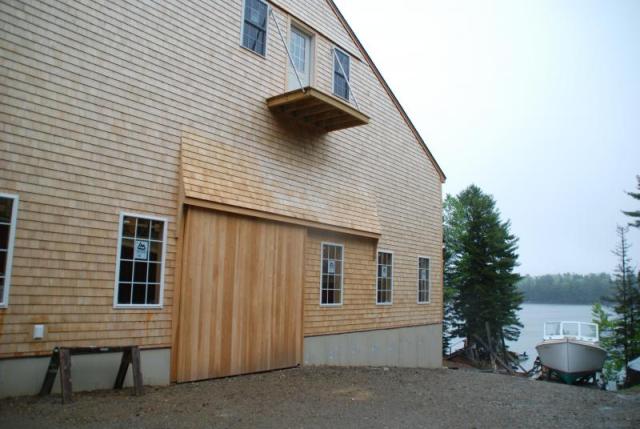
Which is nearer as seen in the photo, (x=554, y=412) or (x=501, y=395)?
(x=554, y=412)

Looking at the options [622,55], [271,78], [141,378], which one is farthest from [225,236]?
[622,55]

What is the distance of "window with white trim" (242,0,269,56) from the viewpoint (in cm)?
1022

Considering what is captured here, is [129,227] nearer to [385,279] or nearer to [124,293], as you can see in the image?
[124,293]

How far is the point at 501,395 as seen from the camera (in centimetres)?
879

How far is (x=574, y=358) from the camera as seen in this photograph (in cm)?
2183

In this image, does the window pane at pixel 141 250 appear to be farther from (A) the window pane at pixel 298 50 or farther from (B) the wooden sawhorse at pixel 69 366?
(A) the window pane at pixel 298 50

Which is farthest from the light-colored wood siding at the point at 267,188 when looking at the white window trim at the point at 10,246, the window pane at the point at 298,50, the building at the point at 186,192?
the window pane at the point at 298,50

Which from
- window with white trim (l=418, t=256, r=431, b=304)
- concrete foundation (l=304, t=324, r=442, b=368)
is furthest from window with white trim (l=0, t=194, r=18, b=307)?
window with white trim (l=418, t=256, r=431, b=304)

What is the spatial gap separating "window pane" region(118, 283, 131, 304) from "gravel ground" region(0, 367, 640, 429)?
4.41 feet

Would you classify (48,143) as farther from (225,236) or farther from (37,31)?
(225,236)

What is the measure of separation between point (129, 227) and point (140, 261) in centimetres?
57

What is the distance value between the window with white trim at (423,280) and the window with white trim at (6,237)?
11.7 metres

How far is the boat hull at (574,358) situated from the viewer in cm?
2180

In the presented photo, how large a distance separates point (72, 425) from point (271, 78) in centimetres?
766
